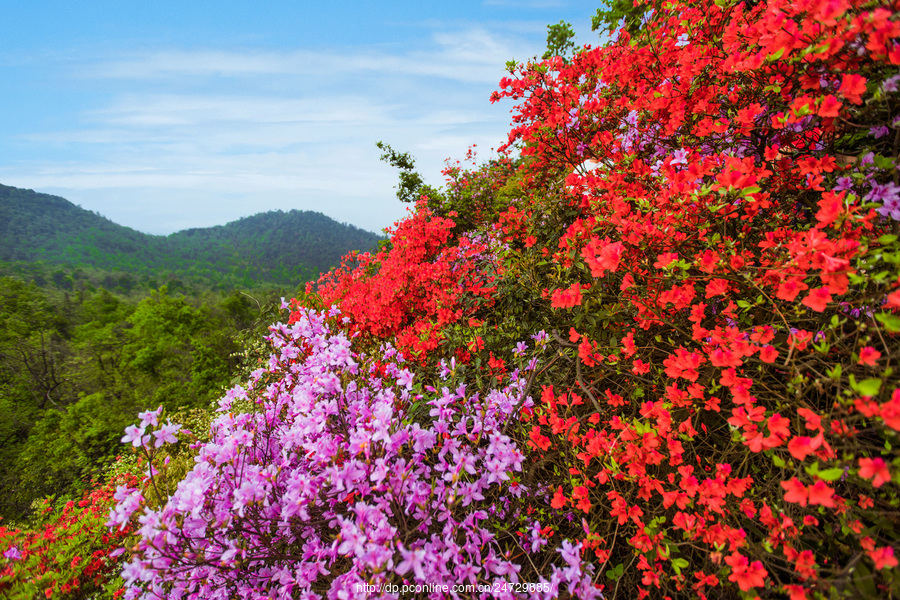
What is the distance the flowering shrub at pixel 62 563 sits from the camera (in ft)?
8.13

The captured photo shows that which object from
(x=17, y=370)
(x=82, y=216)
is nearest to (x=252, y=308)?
(x=17, y=370)

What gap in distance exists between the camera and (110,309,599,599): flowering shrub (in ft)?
4.36

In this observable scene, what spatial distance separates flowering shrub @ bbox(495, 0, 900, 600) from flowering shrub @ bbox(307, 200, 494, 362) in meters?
1.01

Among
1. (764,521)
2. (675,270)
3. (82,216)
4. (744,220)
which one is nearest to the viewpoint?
(764,521)

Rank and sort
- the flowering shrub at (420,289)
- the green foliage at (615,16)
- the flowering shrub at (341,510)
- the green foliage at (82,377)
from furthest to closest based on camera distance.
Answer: the green foliage at (82,377) → the green foliage at (615,16) → the flowering shrub at (420,289) → the flowering shrub at (341,510)

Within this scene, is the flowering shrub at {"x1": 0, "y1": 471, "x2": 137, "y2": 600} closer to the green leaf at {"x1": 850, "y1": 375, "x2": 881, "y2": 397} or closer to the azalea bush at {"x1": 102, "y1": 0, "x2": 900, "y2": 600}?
the azalea bush at {"x1": 102, "y1": 0, "x2": 900, "y2": 600}

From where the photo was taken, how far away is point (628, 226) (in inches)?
70.9

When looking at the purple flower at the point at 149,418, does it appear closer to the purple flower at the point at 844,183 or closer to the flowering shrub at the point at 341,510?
the flowering shrub at the point at 341,510

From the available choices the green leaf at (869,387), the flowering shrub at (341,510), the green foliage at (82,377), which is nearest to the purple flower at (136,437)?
the flowering shrub at (341,510)

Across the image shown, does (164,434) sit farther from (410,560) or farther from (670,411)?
(670,411)

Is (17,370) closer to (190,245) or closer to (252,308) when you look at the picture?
(252,308)

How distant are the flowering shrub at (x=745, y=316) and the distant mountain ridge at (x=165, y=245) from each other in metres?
50.8

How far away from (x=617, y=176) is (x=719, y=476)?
5.46 ft

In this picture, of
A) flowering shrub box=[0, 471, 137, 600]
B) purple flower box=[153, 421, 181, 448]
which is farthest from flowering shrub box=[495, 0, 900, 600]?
flowering shrub box=[0, 471, 137, 600]
